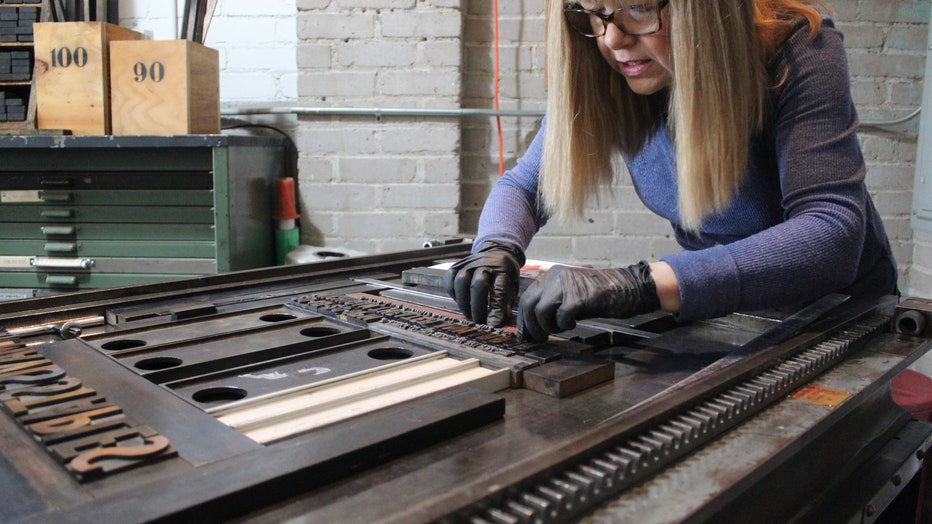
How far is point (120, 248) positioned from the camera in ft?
6.97

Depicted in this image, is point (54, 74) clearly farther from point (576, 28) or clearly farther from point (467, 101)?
point (576, 28)

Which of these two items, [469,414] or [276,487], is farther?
[469,414]

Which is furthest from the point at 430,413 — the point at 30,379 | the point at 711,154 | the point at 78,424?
the point at 711,154

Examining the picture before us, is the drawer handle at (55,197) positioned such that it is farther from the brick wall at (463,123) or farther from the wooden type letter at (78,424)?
the wooden type letter at (78,424)

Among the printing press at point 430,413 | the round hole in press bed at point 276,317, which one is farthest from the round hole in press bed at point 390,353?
the round hole in press bed at point 276,317

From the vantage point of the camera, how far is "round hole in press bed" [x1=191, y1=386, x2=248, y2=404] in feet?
2.35

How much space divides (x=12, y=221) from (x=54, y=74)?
46 centimetres

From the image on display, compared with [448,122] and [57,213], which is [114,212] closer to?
[57,213]

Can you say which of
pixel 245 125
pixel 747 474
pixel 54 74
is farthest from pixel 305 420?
pixel 245 125

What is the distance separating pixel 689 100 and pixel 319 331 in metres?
0.59

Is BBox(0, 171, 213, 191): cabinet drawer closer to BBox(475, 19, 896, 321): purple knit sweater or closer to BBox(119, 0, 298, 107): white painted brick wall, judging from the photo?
BBox(119, 0, 298, 107): white painted brick wall

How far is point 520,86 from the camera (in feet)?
8.24

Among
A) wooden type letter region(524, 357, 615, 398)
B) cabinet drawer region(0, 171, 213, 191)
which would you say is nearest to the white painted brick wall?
cabinet drawer region(0, 171, 213, 191)

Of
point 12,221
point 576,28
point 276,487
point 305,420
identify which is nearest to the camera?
point 276,487
